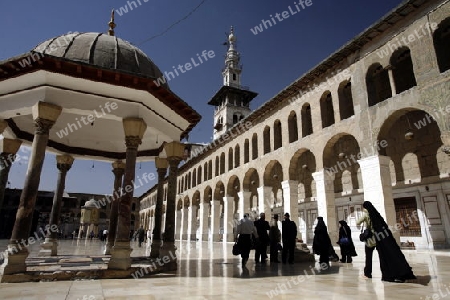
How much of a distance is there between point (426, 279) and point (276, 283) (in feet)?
8.73

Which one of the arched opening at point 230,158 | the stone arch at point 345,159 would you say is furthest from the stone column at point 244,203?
the stone arch at point 345,159

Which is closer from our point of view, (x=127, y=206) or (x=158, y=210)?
(x=127, y=206)

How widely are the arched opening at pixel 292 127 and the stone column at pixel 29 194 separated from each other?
13.2 metres

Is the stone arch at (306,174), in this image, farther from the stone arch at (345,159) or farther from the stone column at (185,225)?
the stone column at (185,225)

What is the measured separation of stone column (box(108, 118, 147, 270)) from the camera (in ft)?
19.2

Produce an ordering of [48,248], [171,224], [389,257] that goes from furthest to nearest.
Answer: [48,248], [171,224], [389,257]

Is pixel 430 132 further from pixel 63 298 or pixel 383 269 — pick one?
pixel 63 298

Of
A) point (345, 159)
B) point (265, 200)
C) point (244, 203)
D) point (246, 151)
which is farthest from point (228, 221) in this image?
point (345, 159)

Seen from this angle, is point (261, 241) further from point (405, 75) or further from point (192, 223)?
point (192, 223)

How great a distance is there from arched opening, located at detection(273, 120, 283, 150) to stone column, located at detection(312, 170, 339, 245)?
4462mm

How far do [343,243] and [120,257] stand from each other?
6.16 m

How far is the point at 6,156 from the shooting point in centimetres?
785

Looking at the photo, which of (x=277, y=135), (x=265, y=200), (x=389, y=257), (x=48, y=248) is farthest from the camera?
(x=277, y=135)

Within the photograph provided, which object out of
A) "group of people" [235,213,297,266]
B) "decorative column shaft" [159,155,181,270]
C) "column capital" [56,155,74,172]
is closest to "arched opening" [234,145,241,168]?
"group of people" [235,213,297,266]
